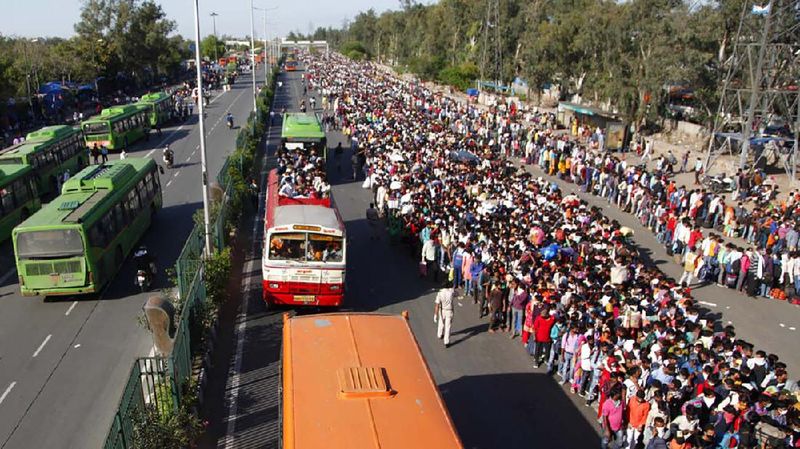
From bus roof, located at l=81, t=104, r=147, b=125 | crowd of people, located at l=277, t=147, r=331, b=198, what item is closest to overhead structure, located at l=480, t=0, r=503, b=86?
bus roof, located at l=81, t=104, r=147, b=125

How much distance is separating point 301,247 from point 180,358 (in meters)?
4.20

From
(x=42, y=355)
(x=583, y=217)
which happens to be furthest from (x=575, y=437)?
(x=42, y=355)

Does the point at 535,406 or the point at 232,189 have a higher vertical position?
the point at 232,189

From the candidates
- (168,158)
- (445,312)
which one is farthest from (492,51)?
(445,312)

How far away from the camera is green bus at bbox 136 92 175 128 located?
4417cm

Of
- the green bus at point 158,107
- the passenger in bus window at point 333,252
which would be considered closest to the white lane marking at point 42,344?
the passenger in bus window at point 333,252

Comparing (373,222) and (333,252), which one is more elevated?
(333,252)

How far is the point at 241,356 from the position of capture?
493 inches

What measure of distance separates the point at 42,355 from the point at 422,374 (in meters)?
9.34

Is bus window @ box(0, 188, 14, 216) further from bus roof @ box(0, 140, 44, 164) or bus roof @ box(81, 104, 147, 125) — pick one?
bus roof @ box(81, 104, 147, 125)

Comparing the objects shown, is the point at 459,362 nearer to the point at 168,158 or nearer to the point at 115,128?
the point at 168,158

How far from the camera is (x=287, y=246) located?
44.9 feet

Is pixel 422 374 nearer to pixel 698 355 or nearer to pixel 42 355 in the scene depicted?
pixel 698 355

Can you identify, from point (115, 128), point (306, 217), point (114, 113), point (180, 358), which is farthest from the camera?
point (114, 113)
